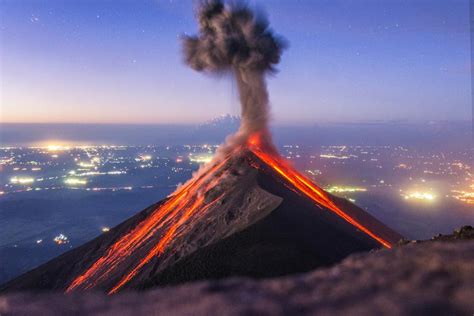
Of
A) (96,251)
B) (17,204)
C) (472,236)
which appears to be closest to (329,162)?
(17,204)

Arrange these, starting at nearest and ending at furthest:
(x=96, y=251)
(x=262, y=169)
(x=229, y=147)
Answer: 1. (x=96, y=251)
2. (x=262, y=169)
3. (x=229, y=147)

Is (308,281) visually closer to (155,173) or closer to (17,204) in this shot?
(17,204)

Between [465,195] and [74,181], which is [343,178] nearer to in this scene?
[465,195]

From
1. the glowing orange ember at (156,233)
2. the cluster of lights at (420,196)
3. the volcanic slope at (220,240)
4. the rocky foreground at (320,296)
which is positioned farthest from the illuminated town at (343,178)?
the rocky foreground at (320,296)

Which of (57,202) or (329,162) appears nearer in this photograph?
(57,202)

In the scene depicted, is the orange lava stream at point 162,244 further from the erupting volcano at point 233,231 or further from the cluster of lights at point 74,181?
the cluster of lights at point 74,181

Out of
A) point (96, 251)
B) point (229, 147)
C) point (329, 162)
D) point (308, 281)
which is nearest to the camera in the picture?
point (308, 281)
